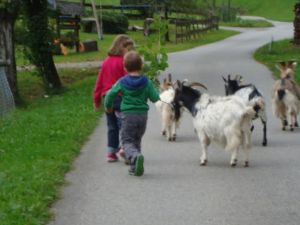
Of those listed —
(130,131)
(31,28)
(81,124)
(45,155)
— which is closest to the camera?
(130,131)

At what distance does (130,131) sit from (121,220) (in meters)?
2.35

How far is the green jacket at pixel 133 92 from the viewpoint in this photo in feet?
30.8

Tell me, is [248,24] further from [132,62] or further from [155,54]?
[132,62]

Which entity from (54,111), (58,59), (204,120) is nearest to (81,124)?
(54,111)

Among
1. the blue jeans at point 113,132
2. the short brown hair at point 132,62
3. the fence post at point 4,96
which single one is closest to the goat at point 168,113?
the blue jeans at point 113,132

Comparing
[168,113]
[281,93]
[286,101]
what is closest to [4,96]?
[168,113]

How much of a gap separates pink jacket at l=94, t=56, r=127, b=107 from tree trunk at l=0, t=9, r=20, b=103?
30.3ft

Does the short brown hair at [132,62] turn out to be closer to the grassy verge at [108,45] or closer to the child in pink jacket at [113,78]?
the child in pink jacket at [113,78]

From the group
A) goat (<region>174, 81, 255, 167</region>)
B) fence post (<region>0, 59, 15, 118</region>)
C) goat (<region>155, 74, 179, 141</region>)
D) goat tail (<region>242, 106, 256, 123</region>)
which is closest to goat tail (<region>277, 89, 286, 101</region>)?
goat (<region>155, 74, 179, 141</region>)

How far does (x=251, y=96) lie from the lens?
11188mm

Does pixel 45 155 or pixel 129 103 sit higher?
pixel 129 103

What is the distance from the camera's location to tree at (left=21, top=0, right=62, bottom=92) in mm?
21000

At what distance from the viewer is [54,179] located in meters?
8.94

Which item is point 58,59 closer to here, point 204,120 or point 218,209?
point 204,120
